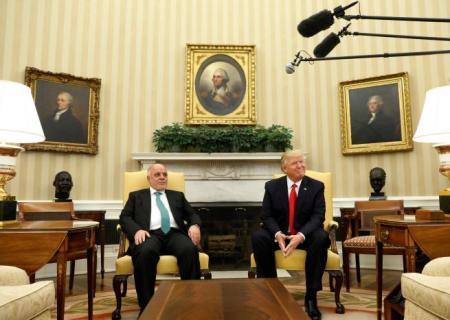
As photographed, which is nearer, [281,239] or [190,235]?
[281,239]

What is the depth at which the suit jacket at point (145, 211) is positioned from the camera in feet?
10.9

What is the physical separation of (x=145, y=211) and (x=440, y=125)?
245cm

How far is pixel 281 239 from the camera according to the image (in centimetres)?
303

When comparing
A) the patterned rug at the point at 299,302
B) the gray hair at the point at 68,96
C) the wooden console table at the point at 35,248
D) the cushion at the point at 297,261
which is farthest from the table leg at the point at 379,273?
the gray hair at the point at 68,96

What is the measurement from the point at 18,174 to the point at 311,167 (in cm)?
416

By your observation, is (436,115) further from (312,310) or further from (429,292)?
(312,310)

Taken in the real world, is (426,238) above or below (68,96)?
below

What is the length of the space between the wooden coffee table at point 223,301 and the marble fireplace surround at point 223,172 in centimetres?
318

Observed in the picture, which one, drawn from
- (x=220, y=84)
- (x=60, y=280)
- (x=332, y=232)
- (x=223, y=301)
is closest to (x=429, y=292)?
(x=223, y=301)

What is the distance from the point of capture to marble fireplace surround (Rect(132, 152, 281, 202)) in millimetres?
5285

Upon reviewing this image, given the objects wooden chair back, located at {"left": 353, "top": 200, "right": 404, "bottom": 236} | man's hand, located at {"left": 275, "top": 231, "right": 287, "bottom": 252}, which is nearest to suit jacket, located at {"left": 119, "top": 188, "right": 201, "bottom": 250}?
man's hand, located at {"left": 275, "top": 231, "right": 287, "bottom": 252}

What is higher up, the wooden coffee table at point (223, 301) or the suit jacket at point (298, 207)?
the suit jacket at point (298, 207)

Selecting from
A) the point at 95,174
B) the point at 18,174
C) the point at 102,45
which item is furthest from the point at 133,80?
the point at 18,174

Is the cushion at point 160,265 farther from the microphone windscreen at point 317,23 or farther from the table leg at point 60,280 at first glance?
the microphone windscreen at point 317,23
